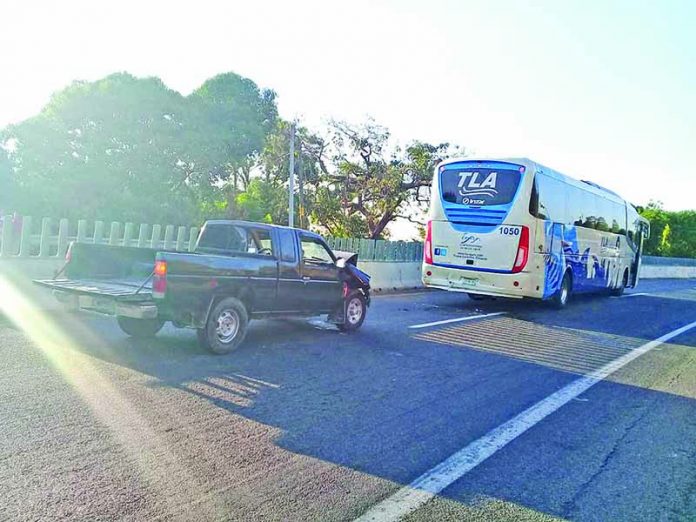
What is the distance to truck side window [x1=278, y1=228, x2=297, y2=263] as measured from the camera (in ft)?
28.2

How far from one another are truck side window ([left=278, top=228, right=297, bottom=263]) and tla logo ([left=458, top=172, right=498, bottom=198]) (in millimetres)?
6448

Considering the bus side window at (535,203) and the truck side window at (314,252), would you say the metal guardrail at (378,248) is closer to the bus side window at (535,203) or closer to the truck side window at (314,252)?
the bus side window at (535,203)

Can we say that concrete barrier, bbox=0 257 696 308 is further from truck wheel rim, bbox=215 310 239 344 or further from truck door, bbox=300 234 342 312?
truck door, bbox=300 234 342 312

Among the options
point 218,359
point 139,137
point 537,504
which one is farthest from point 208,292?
point 139,137

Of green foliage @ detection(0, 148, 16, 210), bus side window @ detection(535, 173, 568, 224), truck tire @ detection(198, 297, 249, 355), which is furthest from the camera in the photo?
green foliage @ detection(0, 148, 16, 210)

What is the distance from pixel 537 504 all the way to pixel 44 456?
134 inches

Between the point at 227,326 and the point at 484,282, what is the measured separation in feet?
26.2

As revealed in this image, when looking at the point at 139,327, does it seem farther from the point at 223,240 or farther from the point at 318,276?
the point at 318,276

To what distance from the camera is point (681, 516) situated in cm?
367

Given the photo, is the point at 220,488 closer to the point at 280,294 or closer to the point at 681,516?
the point at 681,516

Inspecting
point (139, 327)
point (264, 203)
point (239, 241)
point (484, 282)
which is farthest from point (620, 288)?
point (264, 203)

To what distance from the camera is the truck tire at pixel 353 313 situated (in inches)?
386

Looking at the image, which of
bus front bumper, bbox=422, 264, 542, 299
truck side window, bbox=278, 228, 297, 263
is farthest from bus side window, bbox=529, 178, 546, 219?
truck side window, bbox=278, 228, 297, 263

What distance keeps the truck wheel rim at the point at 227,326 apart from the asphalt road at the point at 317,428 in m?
0.29
